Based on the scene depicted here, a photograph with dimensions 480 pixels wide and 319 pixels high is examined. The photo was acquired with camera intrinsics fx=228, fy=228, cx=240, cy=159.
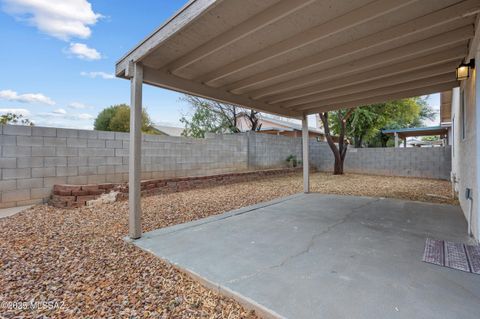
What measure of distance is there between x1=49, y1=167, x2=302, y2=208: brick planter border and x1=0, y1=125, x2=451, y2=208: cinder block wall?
1.00 feet

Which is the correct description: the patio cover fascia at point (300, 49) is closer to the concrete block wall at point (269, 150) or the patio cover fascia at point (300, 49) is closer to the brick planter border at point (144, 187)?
the brick planter border at point (144, 187)

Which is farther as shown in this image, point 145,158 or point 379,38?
point 145,158

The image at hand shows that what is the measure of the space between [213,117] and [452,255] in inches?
495

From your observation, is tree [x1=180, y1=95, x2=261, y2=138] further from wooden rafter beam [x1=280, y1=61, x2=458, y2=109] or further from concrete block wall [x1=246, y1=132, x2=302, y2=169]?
wooden rafter beam [x1=280, y1=61, x2=458, y2=109]

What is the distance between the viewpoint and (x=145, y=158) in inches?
244

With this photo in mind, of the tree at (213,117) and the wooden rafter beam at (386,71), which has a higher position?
the tree at (213,117)

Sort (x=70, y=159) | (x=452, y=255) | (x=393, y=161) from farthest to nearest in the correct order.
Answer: (x=393, y=161), (x=70, y=159), (x=452, y=255)

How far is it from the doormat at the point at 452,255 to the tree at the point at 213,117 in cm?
1109

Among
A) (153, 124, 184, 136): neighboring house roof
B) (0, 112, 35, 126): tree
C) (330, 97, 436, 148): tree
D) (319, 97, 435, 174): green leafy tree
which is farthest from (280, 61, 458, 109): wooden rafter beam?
(153, 124, 184, 136): neighboring house roof

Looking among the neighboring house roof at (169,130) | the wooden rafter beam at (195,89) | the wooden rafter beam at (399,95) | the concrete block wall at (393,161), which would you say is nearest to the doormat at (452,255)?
the wooden rafter beam at (399,95)

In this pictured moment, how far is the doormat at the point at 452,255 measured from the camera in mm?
2150

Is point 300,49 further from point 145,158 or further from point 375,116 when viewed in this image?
point 375,116

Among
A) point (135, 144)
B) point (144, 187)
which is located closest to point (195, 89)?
point (135, 144)

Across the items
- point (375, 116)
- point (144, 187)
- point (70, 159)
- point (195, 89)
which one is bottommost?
point (144, 187)
